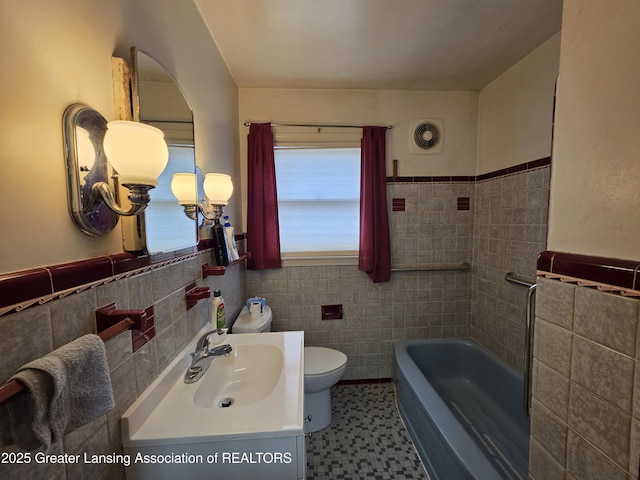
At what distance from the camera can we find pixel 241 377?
4.13 feet

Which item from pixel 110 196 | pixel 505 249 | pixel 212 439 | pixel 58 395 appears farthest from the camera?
pixel 505 249

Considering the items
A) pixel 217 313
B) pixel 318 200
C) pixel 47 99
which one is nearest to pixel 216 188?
pixel 217 313

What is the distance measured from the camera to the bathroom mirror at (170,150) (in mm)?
803

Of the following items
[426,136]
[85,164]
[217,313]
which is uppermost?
[426,136]

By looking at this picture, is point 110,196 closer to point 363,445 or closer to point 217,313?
point 217,313

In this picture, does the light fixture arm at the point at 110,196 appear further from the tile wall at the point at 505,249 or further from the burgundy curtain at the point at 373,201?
the tile wall at the point at 505,249

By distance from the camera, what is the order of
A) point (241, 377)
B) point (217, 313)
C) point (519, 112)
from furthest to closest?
point (519, 112)
point (217, 313)
point (241, 377)

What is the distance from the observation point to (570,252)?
2.22ft

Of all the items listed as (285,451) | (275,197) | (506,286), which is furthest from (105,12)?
(506,286)

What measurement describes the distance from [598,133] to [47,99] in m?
1.19

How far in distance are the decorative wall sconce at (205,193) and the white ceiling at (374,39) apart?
869 millimetres

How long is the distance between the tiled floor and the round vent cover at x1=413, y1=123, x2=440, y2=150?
6.88ft

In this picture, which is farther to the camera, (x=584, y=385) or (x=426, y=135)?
(x=426, y=135)

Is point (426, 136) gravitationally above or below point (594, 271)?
above
